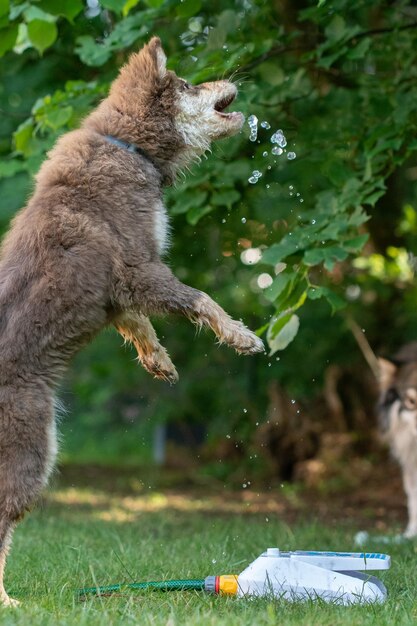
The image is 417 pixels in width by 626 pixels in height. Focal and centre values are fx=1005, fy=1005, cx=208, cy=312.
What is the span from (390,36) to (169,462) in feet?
38.6

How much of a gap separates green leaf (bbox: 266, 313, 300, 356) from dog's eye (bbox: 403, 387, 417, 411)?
11.4 feet

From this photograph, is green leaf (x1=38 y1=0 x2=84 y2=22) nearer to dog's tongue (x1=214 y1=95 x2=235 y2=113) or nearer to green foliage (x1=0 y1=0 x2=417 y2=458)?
green foliage (x1=0 y1=0 x2=417 y2=458)

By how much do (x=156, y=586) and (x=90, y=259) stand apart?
172 centimetres

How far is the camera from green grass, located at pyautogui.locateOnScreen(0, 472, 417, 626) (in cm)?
443

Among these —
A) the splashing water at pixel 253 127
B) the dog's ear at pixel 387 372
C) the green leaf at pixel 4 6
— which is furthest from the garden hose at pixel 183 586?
the dog's ear at pixel 387 372

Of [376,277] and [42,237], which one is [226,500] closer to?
[376,277]

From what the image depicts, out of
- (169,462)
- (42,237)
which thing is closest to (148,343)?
(42,237)

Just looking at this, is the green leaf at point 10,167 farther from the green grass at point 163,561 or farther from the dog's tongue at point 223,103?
the green grass at point 163,561

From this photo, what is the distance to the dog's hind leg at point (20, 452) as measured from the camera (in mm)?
4934

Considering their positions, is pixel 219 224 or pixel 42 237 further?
pixel 219 224

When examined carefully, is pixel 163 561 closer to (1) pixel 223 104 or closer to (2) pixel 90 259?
(2) pixel 90 259

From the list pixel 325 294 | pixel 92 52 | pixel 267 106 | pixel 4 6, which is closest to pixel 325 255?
pixel 325 294

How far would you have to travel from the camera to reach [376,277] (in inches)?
522

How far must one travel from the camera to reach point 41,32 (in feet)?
19.9
